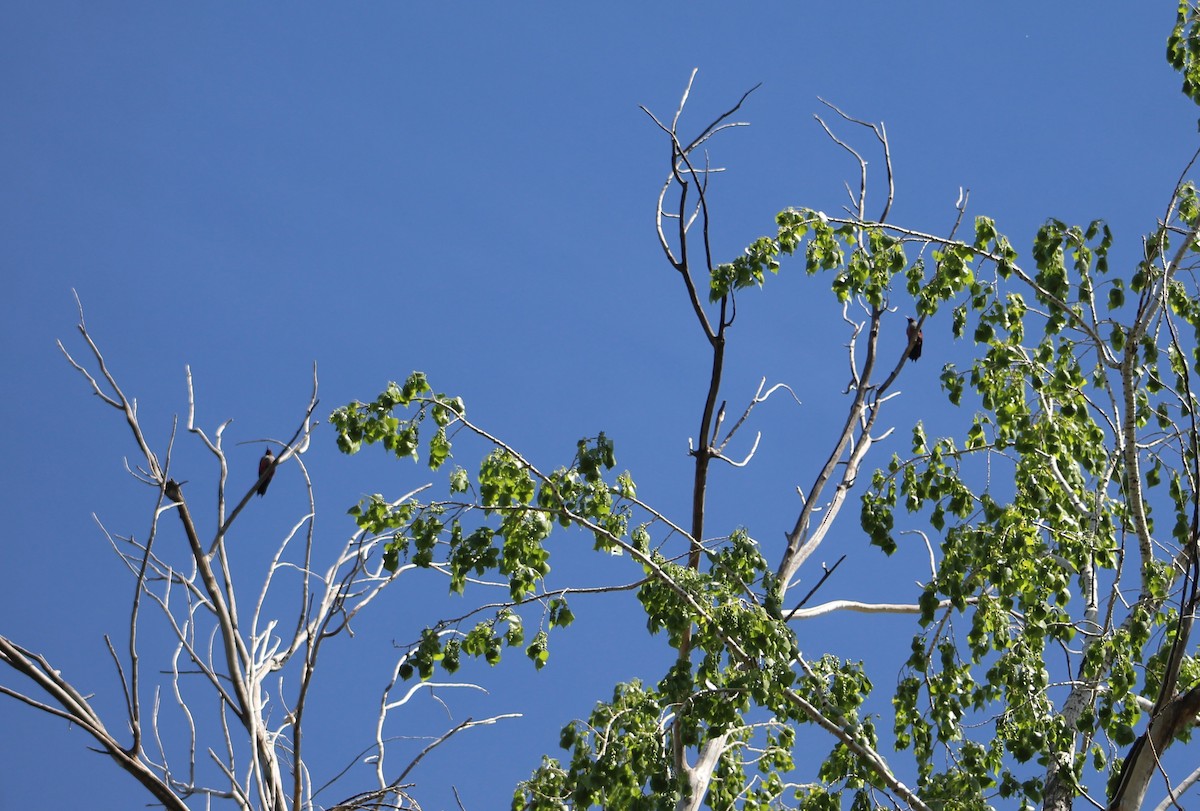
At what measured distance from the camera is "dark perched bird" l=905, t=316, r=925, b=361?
7535 millimetres

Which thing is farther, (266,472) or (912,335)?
(912,335)

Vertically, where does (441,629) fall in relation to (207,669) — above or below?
above

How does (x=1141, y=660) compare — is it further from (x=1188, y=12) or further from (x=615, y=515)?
(x=1188, y=12)

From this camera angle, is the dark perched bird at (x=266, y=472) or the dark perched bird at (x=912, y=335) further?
the dark perched bird at (x=912, y=335)

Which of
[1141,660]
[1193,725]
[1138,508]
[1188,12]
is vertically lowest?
[1193,725]

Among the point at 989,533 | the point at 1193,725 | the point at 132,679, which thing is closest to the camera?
the point at 132,679

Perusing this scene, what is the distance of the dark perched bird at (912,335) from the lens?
7535 mm

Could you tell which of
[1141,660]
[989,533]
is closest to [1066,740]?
[1141,660]

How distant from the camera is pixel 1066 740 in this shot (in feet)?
18.9

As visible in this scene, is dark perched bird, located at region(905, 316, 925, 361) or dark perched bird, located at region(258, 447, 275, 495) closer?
dark perched bird, located at region(258, 447, 275, 495)

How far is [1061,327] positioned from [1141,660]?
174 cm

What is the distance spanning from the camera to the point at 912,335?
24.9 feet

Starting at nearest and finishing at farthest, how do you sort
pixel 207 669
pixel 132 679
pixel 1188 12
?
pixel 132 679 → pixel 207 669 → pixel 1188 12

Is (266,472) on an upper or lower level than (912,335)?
lower
